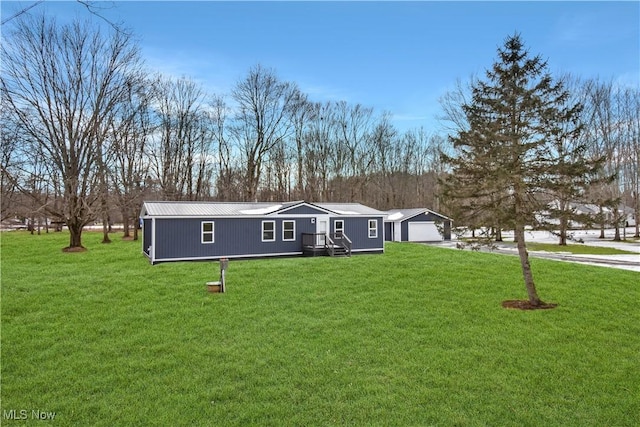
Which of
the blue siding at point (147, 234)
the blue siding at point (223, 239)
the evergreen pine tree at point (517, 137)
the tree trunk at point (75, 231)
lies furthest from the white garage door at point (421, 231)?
the tree trunk at point (75, 231)

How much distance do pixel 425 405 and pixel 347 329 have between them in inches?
115

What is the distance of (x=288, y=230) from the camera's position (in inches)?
750

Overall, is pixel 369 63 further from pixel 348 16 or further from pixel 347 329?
pixel 347 329

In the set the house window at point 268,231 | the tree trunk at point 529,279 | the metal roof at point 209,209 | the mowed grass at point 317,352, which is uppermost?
the metal roof at point 209,209

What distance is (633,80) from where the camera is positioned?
30234mm

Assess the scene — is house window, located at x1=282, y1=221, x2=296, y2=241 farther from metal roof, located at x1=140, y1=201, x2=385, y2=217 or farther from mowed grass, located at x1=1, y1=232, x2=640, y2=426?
mowed grass, located at x1=1, y1=232, x2=640, y2=426

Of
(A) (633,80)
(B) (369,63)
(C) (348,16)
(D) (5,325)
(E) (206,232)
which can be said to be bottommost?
(D) (5,325)

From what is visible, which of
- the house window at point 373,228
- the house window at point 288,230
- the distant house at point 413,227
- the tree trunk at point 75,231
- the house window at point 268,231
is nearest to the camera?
the house window at point 268,231

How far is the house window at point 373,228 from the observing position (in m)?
20.9

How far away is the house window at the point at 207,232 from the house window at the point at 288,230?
3.54 meters

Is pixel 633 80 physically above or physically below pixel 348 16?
above

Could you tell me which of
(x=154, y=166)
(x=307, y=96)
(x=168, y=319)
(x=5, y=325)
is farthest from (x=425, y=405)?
(x=307, y=96)

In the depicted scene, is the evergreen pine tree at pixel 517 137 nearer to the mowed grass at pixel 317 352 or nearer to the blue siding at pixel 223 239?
the mowed grass at pixel 317 352

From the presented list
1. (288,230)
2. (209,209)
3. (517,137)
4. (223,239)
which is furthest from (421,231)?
(517,137)
